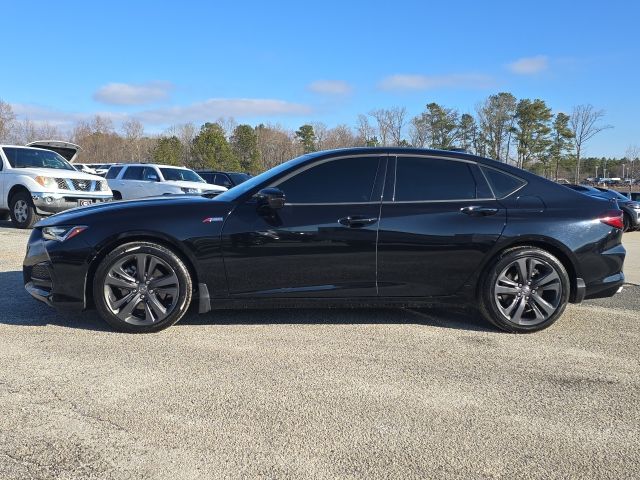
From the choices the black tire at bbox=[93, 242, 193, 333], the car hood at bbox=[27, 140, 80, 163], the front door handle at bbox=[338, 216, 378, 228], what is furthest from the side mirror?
the car hood at bbox=[27, 140, 80, 163]

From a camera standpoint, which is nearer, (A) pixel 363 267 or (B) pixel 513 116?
(A) pixel 363 267

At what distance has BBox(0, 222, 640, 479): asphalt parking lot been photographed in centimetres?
248

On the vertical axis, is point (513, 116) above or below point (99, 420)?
above

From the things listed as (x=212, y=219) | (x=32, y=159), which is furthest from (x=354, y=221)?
(x=32, y=159)

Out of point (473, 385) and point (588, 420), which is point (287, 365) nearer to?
point (473, 385)

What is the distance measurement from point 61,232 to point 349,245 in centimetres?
234

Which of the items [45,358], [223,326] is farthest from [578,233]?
[45,358]

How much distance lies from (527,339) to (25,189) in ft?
33.9

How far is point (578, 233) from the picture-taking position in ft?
14.9

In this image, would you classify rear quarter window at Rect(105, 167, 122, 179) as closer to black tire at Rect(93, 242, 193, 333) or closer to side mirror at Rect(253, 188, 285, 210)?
black tire at Rect(93, 242, 193, 333)

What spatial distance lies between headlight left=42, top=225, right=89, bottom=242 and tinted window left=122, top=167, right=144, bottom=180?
42.1ft

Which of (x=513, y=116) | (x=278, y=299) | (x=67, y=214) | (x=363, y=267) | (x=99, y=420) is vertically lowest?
(x=99, y=420)

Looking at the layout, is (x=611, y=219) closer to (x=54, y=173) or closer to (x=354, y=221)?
(x=354, y=221)

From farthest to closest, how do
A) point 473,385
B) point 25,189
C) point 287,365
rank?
point 25,189
point 287,365
point 473,385
